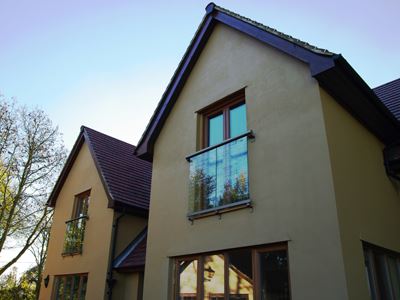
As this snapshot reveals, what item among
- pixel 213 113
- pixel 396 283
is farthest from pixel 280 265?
pixel 213 113

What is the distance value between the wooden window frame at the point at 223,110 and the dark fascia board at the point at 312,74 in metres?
1.20

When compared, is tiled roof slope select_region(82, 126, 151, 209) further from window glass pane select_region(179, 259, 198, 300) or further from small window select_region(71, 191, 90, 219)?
window glass pane select_region(179, 259, 198, 300)

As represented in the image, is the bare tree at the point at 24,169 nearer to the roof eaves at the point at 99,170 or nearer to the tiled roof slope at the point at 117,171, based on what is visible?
the tiled roof slope at the point at 117,171

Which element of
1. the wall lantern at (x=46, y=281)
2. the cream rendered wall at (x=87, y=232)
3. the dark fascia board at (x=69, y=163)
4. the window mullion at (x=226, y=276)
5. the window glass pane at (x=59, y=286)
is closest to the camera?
the window mullion at (x=226, y=276)

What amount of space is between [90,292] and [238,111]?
7099mm

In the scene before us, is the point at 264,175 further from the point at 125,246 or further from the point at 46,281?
the point at 46,281

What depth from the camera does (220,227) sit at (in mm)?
6555

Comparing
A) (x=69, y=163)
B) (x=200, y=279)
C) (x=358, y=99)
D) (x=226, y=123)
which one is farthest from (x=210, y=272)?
(x=69, y=163)

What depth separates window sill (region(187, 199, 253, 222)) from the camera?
20.4ft

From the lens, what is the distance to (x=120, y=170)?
12.8 metres

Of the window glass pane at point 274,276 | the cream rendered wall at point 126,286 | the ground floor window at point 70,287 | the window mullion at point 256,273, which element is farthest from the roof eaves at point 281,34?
the ground floor window at point 70,287

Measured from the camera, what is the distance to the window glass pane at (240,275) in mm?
5734

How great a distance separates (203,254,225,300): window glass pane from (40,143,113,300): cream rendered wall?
4726 millimetres

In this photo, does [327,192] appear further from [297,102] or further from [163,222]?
[163,222]
